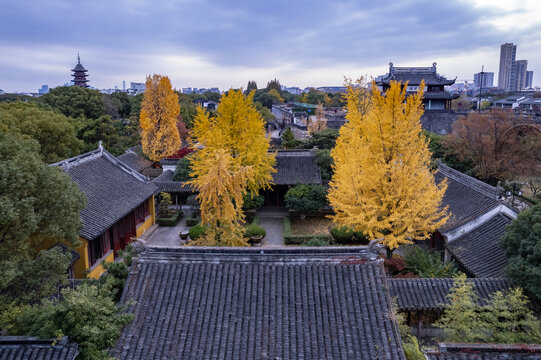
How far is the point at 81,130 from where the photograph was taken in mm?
34656

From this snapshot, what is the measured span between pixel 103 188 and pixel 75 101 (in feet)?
91.6

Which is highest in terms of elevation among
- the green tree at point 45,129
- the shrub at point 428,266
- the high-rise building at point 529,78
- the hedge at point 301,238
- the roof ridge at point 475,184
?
the high-rise building at point 529,78

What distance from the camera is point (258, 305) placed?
896 centimetres

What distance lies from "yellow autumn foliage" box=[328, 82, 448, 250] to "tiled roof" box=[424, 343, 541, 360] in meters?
7.44

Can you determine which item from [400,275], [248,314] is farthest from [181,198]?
[248,314]

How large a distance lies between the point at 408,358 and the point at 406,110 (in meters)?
9.72

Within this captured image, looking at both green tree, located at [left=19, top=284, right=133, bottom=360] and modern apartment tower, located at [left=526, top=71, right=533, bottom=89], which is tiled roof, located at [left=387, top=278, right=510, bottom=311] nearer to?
green tree, located at [left=19, top=284, right=133, bottom=360]

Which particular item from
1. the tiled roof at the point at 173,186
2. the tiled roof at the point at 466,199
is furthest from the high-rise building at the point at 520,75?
the tiled roof at the point at 173,186

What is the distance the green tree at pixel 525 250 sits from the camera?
11.5 metres

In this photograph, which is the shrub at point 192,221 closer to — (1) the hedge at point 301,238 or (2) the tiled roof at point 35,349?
(1) the hedge at point 301,238

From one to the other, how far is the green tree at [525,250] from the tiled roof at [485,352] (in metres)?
5.10

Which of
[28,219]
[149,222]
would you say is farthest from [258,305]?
[149,222]

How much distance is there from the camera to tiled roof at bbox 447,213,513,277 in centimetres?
1411

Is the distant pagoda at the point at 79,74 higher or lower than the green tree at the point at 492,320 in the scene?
higher
